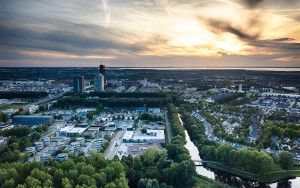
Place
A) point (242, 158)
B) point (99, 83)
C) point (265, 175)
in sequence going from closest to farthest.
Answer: point (265, 175) < point (242, 158) < point (99, 83)

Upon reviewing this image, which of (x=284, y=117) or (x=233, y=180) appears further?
(x=284, y=117)

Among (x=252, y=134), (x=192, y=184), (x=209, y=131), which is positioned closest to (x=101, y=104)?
(x=209, y=131)

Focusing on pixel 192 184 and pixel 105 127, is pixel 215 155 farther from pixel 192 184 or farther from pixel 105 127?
pixel 105 127

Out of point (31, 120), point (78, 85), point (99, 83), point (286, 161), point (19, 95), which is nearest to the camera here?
point (286, 161)

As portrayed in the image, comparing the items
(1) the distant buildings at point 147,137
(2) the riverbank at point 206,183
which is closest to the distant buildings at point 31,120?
(1) the distant buildings at point 147,137

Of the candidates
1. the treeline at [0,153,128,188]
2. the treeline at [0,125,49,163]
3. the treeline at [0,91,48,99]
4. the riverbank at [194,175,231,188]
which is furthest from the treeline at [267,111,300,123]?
the treeline at [0,91,48,99]

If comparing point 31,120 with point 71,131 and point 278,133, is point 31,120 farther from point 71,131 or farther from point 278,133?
point 278,133

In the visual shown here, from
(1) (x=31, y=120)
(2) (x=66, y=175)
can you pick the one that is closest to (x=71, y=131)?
(1) (x=31, y=120)
